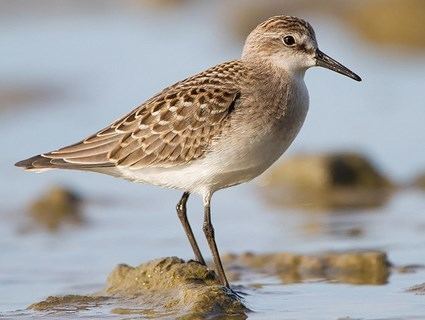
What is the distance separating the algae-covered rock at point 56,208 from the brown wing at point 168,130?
2758 millimetres

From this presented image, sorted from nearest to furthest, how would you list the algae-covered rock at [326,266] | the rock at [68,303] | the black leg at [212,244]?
the rock at [68,303], the black leg at [212,244], the algae-covered rock at [326,266]

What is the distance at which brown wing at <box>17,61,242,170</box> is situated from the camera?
9453mm

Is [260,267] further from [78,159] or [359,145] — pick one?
[359,145]

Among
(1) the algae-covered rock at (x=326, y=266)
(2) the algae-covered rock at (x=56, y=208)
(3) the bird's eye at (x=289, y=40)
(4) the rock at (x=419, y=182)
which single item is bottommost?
(1) the algae-covered rock at (x=326, y=266)

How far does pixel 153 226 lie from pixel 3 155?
3.19 m

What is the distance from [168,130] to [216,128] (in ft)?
1.39

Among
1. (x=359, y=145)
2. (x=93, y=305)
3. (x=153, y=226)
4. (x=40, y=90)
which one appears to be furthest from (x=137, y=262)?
(x=40, y=90)

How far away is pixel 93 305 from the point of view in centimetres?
919

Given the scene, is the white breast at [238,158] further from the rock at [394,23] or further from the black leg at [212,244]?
the rock at [394,23]

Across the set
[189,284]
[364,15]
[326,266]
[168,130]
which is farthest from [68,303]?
[364,15]

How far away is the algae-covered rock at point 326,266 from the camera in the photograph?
33.5ft

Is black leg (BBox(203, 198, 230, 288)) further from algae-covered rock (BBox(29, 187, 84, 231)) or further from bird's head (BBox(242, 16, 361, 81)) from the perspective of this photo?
algae-covered rock (BBox(29, 187, 84, 231))

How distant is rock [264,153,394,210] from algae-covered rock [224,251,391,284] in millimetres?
2327

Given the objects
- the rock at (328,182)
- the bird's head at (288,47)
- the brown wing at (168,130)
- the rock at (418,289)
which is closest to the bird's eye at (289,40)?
the bird's head at (288,47)
